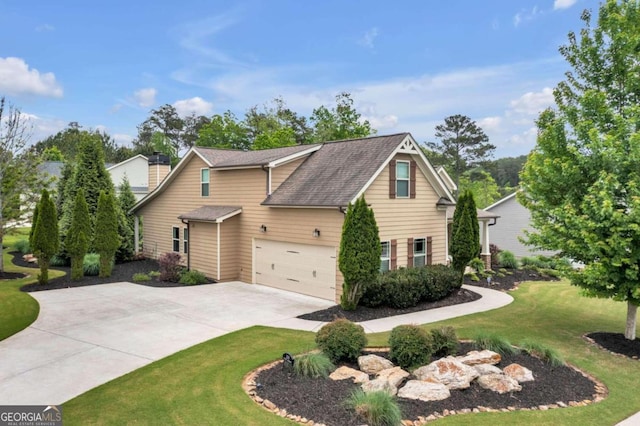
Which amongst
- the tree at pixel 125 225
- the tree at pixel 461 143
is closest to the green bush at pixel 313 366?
the tree at pixel 125 225

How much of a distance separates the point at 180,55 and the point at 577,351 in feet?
71.5

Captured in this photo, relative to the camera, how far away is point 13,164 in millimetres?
20453

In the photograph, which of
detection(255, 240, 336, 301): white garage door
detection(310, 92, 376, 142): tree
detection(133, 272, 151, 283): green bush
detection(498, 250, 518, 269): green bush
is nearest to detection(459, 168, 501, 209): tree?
detection(310, 92, 376, 142): tree

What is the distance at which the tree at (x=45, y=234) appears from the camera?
16109 millimetres

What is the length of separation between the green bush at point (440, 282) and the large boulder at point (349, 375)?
23.3 feet

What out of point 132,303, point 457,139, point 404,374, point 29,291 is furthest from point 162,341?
point 457,139

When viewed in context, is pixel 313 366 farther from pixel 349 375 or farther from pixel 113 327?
pixel 113 327

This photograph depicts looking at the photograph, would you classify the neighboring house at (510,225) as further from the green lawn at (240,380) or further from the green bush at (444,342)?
the green bush at (444,342)

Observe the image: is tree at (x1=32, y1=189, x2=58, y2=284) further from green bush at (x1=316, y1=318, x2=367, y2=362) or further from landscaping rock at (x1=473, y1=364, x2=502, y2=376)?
landscaping rock at (x1=473, y1=364, x2=502, y2=376)

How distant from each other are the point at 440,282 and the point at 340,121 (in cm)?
2818

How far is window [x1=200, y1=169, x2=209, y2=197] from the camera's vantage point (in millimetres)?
20297

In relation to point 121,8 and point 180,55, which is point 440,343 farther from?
point 180,55

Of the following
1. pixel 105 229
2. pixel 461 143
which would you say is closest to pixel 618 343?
pixel 105 229

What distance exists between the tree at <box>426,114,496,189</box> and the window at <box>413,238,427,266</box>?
32.9m
